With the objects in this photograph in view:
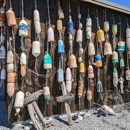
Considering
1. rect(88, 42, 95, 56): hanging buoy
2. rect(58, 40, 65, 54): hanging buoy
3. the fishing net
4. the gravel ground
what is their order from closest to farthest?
the gravel ground → rect(58, 40, 65, 54): hanging buoy → rect(88, 42, 95, 56): hanging buoy → the fishing net

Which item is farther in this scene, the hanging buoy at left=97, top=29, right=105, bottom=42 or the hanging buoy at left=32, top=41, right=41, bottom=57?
the hanging buoy at left=97, top=29, right=105, bottom=42

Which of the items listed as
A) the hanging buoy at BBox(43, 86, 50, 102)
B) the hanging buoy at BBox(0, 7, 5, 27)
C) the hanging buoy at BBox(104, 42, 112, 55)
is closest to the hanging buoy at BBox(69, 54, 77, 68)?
the hanging buoy at BBox(43, 86, 50, 102)

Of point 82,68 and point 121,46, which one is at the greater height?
point 121,46

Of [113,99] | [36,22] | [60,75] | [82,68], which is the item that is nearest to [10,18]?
[36,22]

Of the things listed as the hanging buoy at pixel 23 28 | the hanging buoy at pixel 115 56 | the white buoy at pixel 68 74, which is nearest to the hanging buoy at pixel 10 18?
the hanging buoy at pixel 23 28

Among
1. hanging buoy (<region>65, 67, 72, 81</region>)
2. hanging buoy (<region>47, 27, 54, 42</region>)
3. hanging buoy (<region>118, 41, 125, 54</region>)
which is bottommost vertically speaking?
hanging buoy (<region>65, 67, 72, 81</region>)

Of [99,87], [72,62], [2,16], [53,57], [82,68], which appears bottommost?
[99,87]

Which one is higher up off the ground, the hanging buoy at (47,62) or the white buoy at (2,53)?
Answer: the white buoy at (2,53)

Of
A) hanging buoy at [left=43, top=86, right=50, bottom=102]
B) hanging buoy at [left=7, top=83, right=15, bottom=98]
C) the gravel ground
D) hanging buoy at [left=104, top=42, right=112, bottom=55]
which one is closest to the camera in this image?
the gravel ground

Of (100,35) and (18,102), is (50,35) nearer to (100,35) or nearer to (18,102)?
(100,35)

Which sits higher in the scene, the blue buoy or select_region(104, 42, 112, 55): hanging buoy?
the blue buoy

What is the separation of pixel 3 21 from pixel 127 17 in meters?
2.67

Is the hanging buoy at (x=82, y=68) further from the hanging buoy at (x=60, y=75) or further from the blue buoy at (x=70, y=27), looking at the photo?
the blue buoy at (x=70, y=27)

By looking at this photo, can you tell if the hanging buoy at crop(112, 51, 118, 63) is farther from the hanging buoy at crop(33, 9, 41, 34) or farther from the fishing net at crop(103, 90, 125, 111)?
the hanging buoy at crop(33, 9, 41, 34)
